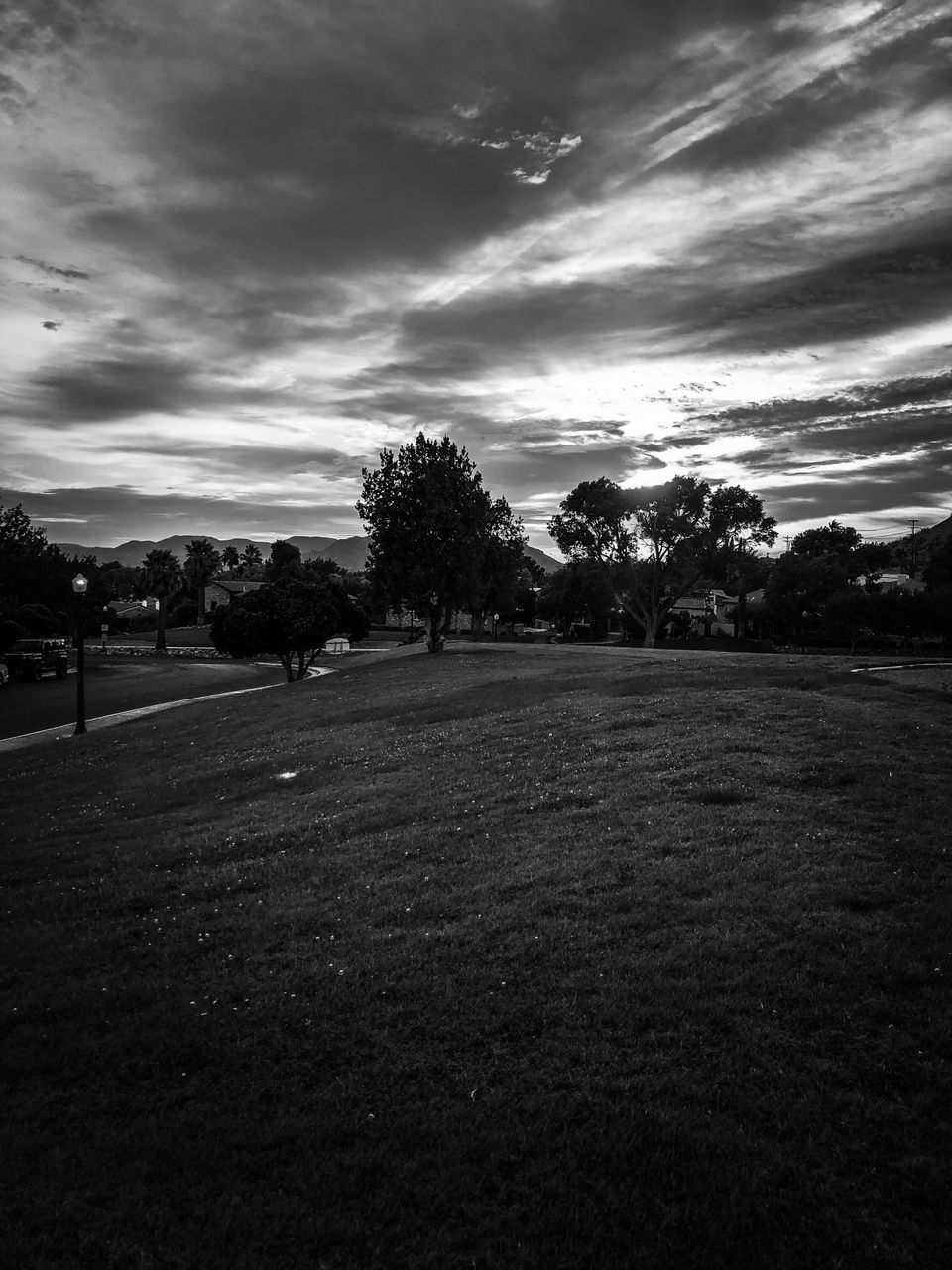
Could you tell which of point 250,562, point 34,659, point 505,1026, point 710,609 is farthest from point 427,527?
point 250,562

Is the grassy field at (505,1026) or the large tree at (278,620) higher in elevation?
the large tree at (278,620)

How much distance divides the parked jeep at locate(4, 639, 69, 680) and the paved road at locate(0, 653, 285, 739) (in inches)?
33.2

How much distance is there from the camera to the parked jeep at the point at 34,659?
51.5 metres

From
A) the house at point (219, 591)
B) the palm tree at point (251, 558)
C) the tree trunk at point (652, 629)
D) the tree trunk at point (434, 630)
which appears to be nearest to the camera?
the tree trunk at point (434, 630)

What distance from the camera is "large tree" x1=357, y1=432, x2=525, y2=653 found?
46.4 metres

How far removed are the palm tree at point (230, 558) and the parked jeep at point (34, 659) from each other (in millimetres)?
102709

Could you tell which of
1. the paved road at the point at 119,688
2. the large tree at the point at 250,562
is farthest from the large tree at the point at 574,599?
the large tree at the point at 250,562

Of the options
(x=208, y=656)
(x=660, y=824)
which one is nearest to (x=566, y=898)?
(x=660, y=824)

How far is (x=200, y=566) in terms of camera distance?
122875 mm

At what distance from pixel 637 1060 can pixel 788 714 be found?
506 inches

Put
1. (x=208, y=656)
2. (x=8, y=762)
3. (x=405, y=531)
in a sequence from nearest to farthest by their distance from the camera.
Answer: (x=8, y=762) < (x=405, y=531) < (x=208, y=656)

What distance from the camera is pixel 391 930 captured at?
333 inches

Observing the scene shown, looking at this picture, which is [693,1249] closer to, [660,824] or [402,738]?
[660,824]

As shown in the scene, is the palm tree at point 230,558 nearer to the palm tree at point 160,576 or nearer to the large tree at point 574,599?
the palm tree at point 160,576
